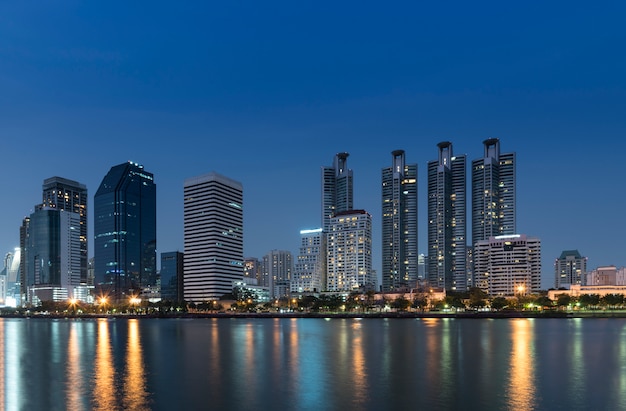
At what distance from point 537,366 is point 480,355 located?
9978 mm

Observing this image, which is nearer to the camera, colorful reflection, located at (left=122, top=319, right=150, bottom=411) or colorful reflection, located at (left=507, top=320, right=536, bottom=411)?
colorful reflection, located at (left=507, top=320, right=536, bottom=411)

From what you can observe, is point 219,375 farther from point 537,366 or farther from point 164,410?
point 537,366

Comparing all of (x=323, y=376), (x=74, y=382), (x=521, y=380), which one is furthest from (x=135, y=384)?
(x=521, y=380)

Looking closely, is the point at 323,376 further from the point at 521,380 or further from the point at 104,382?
the point at 104,382

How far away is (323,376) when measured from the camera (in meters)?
50.0

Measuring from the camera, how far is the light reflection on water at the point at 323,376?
128 ft

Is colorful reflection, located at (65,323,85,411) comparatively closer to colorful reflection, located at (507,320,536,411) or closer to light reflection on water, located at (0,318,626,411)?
light reflection on water, located at (0,318,626,411)

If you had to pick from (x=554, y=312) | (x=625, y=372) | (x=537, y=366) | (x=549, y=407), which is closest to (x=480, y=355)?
(x=537, y=366)

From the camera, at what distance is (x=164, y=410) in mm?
36688

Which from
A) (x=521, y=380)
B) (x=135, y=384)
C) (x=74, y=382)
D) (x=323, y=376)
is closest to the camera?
(x=135, y=384)

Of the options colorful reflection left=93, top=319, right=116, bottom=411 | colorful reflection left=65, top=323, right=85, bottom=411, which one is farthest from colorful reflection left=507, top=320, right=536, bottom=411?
colorful reflection left=65, top=323, right=85, bottom=411

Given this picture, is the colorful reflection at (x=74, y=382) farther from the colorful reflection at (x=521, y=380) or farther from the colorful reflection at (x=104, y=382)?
the colorful reflection at (x=521, y=380)

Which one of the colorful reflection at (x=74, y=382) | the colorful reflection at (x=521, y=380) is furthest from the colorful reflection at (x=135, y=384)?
the colorful reflection at (x=521, y=380)

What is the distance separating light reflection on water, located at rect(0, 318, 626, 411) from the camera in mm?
38969
